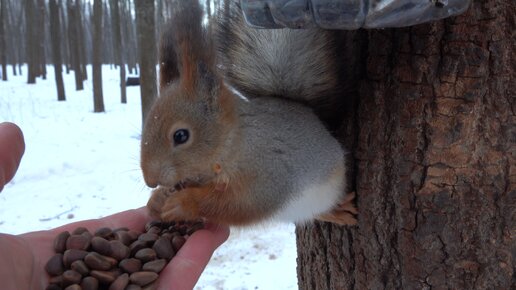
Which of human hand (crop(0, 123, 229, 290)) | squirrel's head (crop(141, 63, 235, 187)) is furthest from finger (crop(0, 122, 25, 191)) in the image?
squirrel's head (crop(141, 63, 235, 187))

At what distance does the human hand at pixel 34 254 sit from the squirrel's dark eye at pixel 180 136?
22cm

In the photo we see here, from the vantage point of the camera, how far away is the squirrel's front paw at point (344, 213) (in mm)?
1080

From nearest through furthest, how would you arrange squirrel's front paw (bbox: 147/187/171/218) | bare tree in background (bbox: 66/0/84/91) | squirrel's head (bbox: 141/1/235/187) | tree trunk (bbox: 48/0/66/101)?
squirrel's head (bbox: 141/1/235/187)
squirrel's front paw (bbox: 147/187/171/218)
tree trunk (bbox: 48/0/66/101)
bare tree in background (bbox: 66/0/84/91)

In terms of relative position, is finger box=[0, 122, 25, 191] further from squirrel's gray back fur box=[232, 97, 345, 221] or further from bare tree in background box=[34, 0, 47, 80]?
bare tree in background box=[34, 0, 47, 80]

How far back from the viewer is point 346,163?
1110 millimetres

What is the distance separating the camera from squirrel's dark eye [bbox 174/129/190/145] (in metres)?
1.21

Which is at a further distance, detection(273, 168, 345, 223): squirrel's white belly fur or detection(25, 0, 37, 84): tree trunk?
detection(25, 0, 37, 84): tree trunk

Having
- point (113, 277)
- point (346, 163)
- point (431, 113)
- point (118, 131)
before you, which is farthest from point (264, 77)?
point (118, 131)

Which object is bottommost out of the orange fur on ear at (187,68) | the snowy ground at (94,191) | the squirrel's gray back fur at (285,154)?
the snowy ground at (94,191)

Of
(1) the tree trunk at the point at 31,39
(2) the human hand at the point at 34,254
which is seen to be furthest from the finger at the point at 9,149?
(1) the tree trunk at the point at 31,39

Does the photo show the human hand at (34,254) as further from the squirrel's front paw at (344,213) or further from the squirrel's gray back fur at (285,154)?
the squirrel's front paw at (344,213)

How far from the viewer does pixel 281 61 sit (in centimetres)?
116

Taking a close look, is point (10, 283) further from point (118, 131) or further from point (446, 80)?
point (118, 131)

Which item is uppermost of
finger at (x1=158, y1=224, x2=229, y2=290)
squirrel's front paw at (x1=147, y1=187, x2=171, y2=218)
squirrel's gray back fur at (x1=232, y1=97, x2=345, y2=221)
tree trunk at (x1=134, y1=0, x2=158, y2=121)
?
tree trunk at (x1=134, y1=0, x2=158, y2=121)
